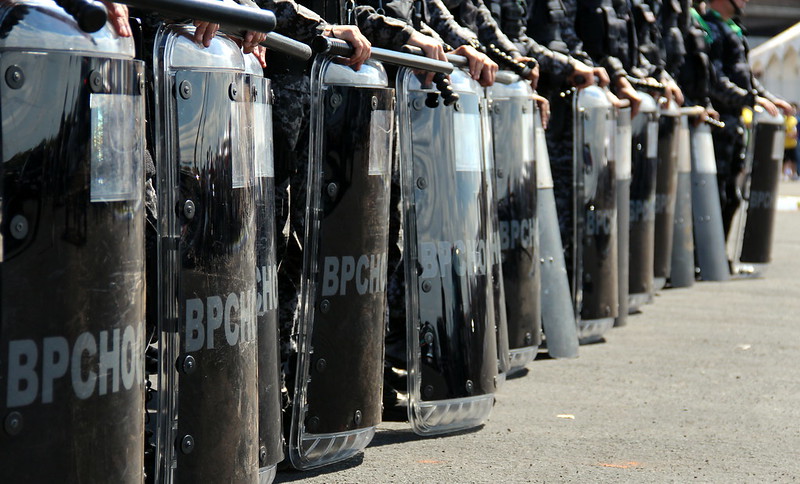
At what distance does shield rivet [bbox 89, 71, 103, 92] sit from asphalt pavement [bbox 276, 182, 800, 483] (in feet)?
5.87

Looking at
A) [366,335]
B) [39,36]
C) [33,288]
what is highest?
[39,36]

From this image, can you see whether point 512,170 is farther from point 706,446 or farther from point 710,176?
point 710,176

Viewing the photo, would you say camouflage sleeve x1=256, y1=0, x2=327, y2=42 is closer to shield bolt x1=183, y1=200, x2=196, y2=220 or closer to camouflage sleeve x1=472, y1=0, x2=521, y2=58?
shield bolt x1=183, y1=200, x2=196, y2=220

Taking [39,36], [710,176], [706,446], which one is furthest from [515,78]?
[710,176]

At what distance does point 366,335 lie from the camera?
421cm

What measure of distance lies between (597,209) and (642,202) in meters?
1.09

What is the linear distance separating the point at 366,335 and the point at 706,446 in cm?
131

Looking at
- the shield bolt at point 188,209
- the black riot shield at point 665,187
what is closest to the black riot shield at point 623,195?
the black riot shield at point 665,187

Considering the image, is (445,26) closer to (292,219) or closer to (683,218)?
(292,219)

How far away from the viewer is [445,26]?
5.57m

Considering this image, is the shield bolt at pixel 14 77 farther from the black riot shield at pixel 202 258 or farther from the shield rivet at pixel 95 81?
the black riot shield at pixel 202 258

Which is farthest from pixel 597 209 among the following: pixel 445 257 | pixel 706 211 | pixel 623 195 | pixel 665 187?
pixel 706 211

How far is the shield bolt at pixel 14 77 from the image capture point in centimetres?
246

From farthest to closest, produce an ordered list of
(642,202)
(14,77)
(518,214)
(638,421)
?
(642,202) < (518,214) < (638,421) < (14,77)
